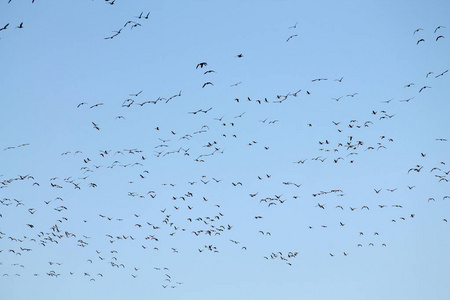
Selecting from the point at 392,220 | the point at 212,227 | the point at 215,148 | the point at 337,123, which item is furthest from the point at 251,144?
the point at 392,220

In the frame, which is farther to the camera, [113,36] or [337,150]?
[337,150]

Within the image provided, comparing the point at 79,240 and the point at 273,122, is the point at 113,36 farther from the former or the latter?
the point at 79,240

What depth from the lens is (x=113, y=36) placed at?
111 feet

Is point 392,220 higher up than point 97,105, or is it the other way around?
point 97,105

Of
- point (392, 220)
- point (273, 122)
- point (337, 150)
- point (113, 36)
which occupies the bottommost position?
point (392, 220)

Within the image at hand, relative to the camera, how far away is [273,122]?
155 ft

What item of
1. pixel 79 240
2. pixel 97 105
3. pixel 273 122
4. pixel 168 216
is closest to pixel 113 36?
pixel 97 105

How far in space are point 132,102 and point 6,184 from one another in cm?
1705

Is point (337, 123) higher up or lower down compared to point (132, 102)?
lower down

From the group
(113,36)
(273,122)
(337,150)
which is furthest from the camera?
(337,150)

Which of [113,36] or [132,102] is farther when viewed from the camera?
[132,102]

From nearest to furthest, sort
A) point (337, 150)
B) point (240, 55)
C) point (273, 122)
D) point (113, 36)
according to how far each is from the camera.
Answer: point (113, 36) < point (240, 55) < point (273, 122) < point (337, 150)

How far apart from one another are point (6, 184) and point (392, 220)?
36.6 m

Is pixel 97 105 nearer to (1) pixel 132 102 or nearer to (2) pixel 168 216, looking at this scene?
(1) pixel 132 102
